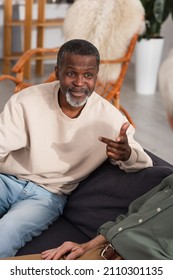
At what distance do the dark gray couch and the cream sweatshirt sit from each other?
0.05m

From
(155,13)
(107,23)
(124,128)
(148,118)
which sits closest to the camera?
(124,128)

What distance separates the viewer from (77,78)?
94.9 inches

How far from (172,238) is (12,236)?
0.71 metres

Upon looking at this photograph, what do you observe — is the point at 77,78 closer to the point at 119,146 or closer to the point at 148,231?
the point at 119,146

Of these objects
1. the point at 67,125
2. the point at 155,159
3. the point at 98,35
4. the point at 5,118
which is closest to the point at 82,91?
the point at 67,125

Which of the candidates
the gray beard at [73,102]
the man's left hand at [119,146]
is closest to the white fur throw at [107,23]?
the gray beard at [73,102]

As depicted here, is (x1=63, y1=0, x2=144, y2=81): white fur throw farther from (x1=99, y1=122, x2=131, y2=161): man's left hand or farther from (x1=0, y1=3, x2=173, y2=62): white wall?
(x1=0, y1=3, x2=173, y2=62): white wall

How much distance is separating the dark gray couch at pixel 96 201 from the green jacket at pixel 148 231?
1.27 ft

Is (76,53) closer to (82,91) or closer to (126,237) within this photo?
(82,91)

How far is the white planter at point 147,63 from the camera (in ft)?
18.3

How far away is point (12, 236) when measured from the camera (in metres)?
2.24

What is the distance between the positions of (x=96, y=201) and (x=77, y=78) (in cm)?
50

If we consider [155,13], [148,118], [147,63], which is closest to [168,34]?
[147,63]
